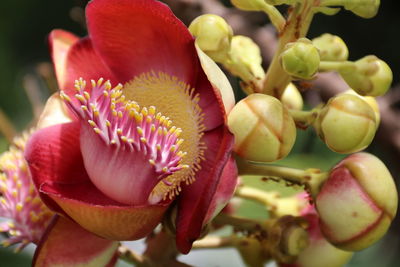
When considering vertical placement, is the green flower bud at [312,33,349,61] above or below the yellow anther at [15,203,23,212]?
above

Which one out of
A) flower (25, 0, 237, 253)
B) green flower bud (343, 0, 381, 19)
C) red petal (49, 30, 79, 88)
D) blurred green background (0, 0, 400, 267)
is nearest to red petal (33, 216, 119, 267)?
flower (25, 0, 237, 253)

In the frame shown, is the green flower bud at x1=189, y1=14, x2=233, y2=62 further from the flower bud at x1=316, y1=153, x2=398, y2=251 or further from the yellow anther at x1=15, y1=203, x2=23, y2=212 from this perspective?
the yellow anther at x1=15, y1=203, x2=23, y2=212

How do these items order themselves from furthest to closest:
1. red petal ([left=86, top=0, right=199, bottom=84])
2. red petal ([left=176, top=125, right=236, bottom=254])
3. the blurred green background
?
the blurred green background → red petal ([left=86, top=0, right=199, bottom=84]) → red petal ([left=176, top=125, right=236, bottom=254])

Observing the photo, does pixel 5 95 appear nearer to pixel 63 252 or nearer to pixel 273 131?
pixel 63 252

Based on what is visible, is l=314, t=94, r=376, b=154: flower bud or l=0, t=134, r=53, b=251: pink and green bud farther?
l=0, t=134, r=53, b=251: pink and green bud

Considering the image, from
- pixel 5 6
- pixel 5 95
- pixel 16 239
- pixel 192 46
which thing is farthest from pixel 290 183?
pixel 5 6

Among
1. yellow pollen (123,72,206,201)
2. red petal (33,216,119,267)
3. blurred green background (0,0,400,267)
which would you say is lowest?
blurred green background (0,0,400,267)

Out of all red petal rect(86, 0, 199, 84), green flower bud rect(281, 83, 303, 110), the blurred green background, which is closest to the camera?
red petal rect(86, 0, 199, 84)
